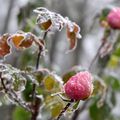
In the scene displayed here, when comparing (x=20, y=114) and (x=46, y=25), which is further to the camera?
(x=20, y=114)

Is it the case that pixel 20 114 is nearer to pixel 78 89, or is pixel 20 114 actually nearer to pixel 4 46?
pixel 4 46

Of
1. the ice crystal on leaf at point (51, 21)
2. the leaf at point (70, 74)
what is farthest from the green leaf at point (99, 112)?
the ice crystal on leaf at point (51, 21)

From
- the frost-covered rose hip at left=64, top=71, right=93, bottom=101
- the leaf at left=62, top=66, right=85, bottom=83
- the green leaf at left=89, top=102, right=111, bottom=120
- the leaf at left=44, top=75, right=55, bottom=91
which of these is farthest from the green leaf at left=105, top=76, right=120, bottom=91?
the frost-covered rose hip at left=64, top=71, right=93, bottom=101

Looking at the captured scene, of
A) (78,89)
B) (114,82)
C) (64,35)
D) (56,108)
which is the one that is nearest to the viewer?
(78,89)

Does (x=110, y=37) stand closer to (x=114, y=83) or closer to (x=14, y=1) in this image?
(x=114, y=83)

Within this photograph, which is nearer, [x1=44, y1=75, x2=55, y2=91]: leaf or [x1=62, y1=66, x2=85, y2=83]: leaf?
[x1=44, y1=75, x2=55, y2=91]: leaf

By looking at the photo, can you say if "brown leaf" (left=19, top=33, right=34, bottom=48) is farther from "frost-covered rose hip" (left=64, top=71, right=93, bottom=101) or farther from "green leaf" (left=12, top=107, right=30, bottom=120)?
"green leaf" (left=12, top=107, right=30, bottom=120)

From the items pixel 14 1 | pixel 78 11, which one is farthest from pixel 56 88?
pixel 78 11

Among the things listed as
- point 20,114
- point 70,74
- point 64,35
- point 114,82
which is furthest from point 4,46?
point 64,35
